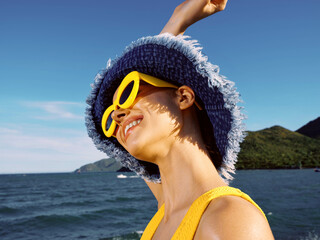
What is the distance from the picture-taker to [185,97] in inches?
51.7

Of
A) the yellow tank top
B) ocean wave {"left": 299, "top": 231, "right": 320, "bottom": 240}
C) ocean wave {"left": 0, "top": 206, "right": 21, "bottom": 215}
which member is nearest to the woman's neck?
the yellow tank top

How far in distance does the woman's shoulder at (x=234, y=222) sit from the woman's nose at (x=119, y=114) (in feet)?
2.00

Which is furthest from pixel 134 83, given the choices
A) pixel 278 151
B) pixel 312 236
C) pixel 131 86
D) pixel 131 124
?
pixel 278 151

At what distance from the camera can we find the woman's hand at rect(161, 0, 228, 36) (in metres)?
1.41

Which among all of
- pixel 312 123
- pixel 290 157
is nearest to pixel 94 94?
pixel 290 157

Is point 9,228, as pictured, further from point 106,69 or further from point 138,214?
point 106,69

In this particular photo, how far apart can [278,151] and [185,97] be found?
418 ft

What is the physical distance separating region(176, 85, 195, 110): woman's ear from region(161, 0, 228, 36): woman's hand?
0.36 metres

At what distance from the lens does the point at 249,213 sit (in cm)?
88

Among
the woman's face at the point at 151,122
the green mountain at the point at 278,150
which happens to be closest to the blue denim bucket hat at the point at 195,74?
the woman's face at the point at 151,122

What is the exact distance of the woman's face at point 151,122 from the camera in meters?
1.24

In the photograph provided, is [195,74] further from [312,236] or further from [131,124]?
[312,236]

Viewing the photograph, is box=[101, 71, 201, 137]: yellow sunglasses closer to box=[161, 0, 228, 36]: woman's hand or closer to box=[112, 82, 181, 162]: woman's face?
box=[112, 82, 181, 162]: woman's face

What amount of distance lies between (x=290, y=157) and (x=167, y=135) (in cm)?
12276
